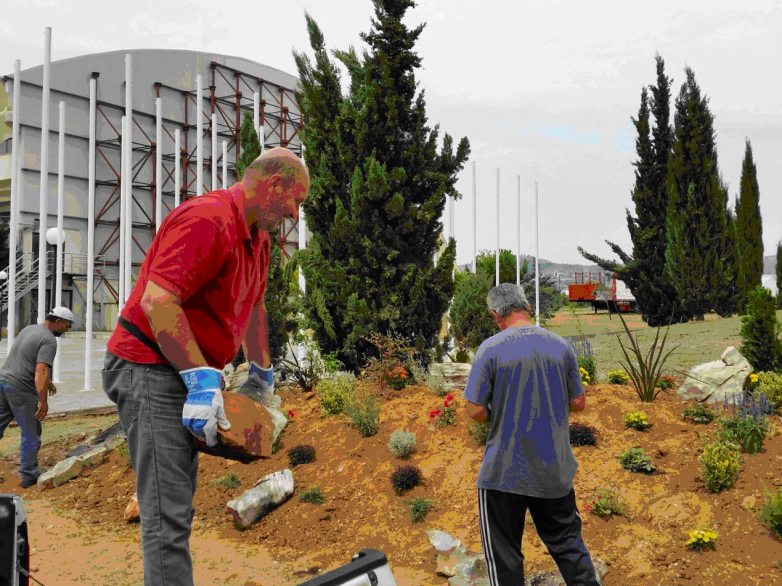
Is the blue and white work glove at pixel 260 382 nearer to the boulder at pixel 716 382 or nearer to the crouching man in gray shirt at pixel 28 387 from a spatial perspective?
the crouching man in gray shirt at pixel 28 387

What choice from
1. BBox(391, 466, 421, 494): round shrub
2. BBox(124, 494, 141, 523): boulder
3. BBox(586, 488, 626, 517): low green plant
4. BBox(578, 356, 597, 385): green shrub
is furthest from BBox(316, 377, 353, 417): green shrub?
BBox(586, 488, 626, 517): low green plant

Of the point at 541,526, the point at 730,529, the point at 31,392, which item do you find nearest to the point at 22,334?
the point at 31,392

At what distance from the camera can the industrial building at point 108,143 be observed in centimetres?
2372

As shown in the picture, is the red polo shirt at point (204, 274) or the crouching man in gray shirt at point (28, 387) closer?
the red polo shirt at point (204, 274)

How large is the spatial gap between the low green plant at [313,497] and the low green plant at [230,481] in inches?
36.9

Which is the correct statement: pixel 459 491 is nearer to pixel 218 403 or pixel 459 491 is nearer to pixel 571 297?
pixel 218 403

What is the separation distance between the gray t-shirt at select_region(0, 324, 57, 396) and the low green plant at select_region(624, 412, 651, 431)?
21.4 ft

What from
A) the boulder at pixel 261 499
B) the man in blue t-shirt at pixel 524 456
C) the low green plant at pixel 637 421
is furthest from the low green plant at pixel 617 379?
the man in blue t-shirt at pixel 524 456

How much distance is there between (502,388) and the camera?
2871mm

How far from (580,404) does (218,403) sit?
201 cm

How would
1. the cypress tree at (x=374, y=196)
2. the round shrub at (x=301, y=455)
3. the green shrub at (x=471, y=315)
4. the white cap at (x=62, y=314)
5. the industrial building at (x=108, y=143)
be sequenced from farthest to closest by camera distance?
the industrial building at (x=108, y=143), the green shrub at (x=471, y=315), the cypress tree at (x=374, y=196), the white cap at (x=62, y=314), the round shrub at (x=301, y=455)

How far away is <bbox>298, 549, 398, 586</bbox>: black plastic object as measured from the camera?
1.18 metres

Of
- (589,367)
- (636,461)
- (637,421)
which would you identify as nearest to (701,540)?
(636,461)

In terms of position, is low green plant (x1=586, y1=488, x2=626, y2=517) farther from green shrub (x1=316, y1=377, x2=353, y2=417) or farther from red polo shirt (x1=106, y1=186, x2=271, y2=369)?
red polo shirt (x1=106, y1=186, x2=271, y2=369)
